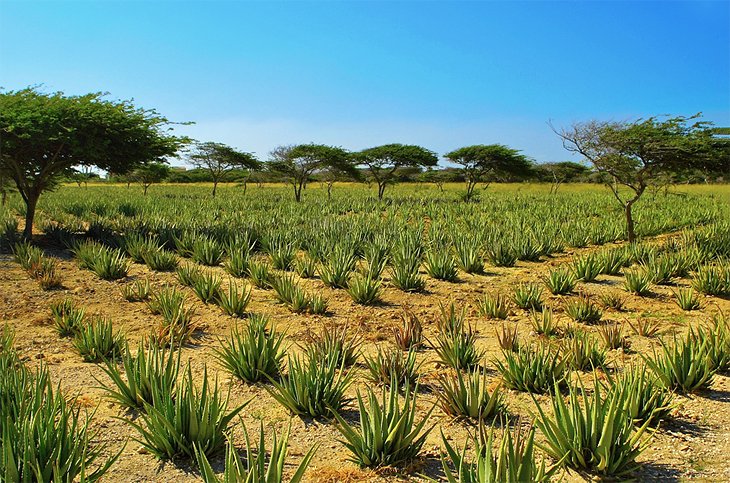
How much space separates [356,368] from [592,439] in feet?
7.68

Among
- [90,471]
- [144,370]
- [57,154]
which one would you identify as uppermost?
[57,154]

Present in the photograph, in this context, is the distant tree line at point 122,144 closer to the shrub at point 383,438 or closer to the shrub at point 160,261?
the shrub at point 160,261

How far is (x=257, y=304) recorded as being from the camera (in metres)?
7.03

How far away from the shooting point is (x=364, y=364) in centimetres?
480

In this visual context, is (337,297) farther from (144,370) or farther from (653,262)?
(653,262)

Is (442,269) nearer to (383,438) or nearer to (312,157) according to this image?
(383,438)

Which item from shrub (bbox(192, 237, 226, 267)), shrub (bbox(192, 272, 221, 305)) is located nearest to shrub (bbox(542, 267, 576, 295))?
shrub (bbox(192, 272, 221, 305))

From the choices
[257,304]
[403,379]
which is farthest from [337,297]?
[403,379]

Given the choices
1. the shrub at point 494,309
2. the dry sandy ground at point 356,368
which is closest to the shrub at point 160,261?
the dry sandy ground at point 356,368

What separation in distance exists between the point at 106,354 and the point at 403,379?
3.11 m

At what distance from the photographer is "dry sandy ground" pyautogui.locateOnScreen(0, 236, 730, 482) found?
3.02 metres

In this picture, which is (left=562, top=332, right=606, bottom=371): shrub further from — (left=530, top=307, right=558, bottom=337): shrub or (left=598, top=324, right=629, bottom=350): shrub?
(left=530, top=307, right=558, bottom=337): shrub

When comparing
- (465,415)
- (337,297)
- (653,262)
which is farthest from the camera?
(653,262)

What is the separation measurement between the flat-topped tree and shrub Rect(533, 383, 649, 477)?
11479mm
